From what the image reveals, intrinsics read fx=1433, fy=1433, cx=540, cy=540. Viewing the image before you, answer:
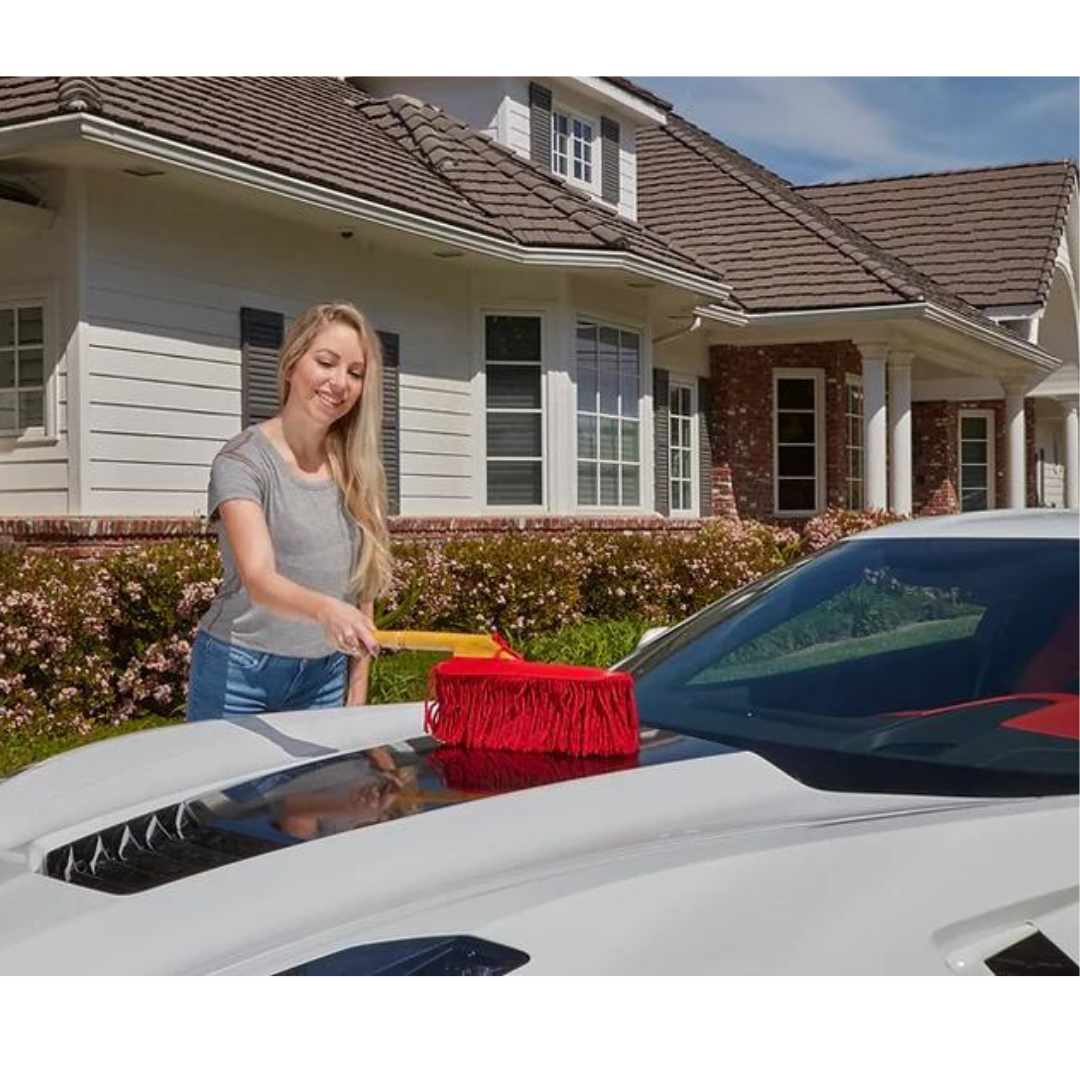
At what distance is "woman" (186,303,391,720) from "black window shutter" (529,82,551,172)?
36.3ft

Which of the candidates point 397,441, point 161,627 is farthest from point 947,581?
point 397,441

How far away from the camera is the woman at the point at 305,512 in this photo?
336 cm

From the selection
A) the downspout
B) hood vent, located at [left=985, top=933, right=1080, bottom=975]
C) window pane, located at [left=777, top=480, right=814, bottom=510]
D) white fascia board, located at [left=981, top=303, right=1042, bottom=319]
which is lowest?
hood vent, located at [left=985, top=933, right=1080, bottom=975]

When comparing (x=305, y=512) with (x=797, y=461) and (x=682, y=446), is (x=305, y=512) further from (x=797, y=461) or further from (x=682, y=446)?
(x=797, y=461)

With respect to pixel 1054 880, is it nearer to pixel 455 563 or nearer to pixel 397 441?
pixel 455 563

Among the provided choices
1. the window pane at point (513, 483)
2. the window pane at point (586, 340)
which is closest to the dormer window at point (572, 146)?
the window pane at point (586, 340)

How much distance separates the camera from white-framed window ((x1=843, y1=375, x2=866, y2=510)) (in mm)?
18062

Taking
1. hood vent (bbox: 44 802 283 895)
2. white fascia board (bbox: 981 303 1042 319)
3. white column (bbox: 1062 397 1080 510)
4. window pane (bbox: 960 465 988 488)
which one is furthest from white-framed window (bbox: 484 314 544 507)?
white column (bbox: 1062 397 1080 510)

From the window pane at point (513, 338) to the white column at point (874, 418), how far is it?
4.95m

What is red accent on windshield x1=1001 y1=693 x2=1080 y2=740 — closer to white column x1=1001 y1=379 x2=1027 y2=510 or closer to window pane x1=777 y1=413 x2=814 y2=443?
window pane x1=777 y1=413 x2=814 y2=443

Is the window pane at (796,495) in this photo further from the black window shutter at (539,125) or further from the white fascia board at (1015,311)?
the black window shutter at (539,125)

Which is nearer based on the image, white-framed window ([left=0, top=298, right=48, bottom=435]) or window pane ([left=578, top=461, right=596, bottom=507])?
white-framed window ([left=0, top=298, right=48, bottom=435])

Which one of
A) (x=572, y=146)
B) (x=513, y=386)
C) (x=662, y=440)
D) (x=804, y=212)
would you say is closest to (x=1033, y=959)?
(x=513, y=386)
